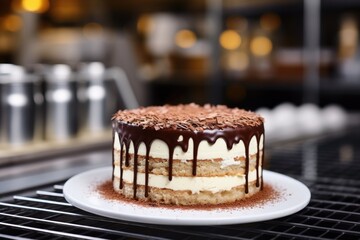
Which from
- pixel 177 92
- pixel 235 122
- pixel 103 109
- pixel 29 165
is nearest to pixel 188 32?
pixel 177 92

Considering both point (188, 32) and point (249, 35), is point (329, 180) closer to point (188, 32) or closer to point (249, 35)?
point (249, 35)

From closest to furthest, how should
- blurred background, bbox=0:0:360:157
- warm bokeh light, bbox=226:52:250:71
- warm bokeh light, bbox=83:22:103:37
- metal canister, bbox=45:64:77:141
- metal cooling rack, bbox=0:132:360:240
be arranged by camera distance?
metal cooling rack, bbox=0:132:360:240, metal canister, bbox=45:64:77:141, blurred background, bbox=0:0:360:157, warm bokeh light, bbox=226:52:250:71, warm bokeh light, bbox=83:22:103:37

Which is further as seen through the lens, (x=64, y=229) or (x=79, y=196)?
(x=79, y=196)

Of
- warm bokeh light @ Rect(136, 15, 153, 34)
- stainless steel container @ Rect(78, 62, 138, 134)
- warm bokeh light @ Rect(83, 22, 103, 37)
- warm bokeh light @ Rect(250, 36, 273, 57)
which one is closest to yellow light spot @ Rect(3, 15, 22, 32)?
warm bokeh light @ Rect(83, 22, 103, 37)

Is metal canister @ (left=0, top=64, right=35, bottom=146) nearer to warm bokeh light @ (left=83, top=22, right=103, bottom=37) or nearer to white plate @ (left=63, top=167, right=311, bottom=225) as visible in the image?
white plate @ (left=63, top=167, right=311, bottom=225)

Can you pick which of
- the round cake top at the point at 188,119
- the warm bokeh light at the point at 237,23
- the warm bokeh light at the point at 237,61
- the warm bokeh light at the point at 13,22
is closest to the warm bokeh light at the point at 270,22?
the warm bokeh light at the point at 237,23

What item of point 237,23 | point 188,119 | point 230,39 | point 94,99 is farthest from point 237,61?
point 188,119
